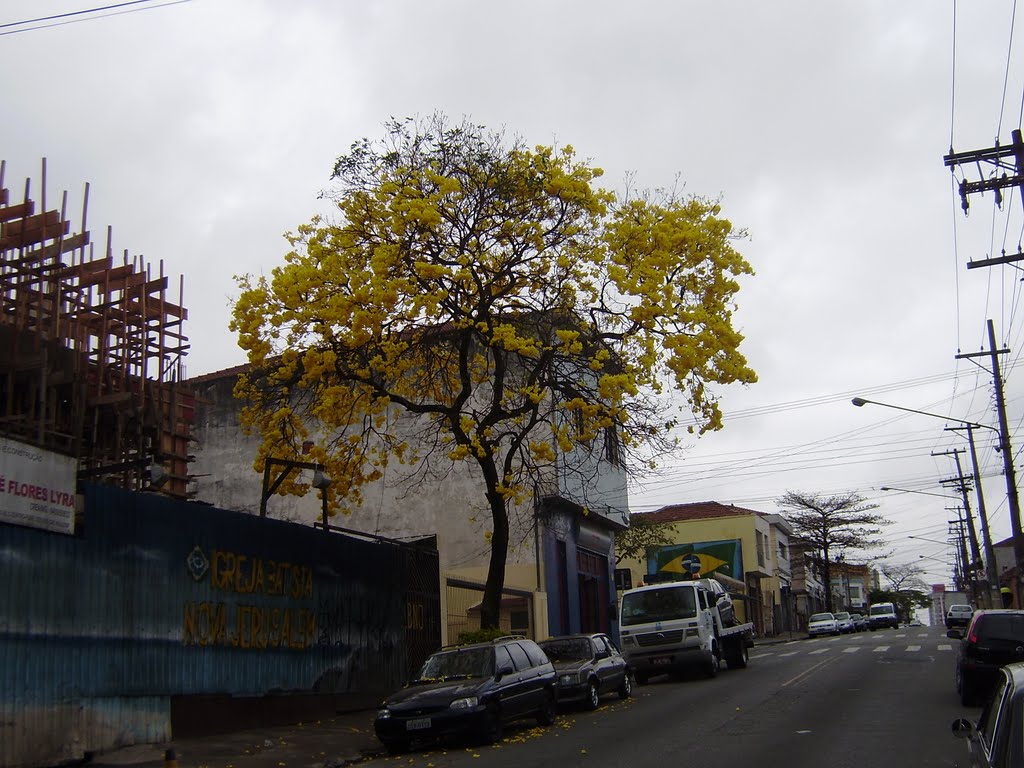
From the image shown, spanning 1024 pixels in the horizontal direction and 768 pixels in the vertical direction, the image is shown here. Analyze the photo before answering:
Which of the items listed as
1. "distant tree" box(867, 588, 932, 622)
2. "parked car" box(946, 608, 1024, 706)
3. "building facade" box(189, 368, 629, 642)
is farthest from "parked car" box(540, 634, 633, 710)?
"distant tree" box(867, 588, 932, 622)

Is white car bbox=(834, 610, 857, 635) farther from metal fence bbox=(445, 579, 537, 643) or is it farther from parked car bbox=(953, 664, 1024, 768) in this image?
parked car bbox=(953, 664, 1024, 768)

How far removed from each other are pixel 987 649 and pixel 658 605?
995 centimetres

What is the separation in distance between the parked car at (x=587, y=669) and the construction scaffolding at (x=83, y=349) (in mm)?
8035

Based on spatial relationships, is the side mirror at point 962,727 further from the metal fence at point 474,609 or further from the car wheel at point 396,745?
the metal fence at point 474,609

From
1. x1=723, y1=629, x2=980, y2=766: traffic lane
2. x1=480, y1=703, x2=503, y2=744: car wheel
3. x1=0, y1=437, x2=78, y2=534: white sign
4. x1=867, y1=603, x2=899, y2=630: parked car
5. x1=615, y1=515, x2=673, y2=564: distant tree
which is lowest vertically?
x1=867, y1=603, x2=899, y2=630: parked car

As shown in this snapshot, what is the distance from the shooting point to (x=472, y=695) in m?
14.5

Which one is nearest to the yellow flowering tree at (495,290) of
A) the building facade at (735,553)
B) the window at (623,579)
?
the window at (623,579)

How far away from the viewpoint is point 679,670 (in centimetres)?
2455

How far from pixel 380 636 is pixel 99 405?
7188mm

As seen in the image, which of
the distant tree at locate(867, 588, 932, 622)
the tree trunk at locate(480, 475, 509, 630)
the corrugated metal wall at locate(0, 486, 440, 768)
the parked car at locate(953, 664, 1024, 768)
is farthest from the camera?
the distant tree at locate(867, 588, 932, 622)

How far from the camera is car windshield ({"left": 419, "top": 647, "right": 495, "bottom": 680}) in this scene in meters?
15.6

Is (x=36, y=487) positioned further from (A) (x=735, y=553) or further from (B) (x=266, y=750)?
(A) (x=735, y=553)

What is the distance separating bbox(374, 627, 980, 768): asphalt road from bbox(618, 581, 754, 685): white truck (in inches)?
42.1

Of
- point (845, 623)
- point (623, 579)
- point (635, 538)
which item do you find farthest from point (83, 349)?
point (845, 623)
